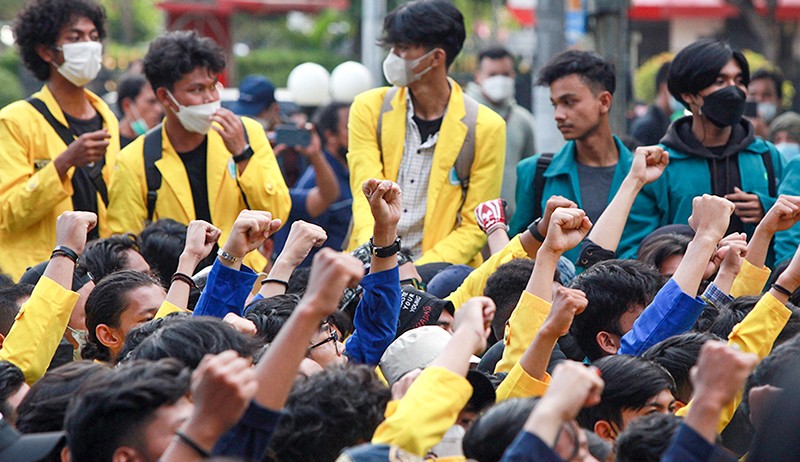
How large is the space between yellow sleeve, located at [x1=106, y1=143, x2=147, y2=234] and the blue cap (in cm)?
355

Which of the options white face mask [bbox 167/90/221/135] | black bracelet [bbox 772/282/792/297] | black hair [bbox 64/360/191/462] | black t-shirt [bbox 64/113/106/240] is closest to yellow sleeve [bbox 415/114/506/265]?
white face mask [bbox 167/90/221/135]

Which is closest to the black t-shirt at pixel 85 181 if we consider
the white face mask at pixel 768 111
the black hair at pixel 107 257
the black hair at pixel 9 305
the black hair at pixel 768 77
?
the black hair at pixel 107 257

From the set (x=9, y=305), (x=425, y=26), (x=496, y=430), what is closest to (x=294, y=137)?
(x=425, y=26)

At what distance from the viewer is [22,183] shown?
6.71 m

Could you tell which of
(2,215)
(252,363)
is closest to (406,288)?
(252,363)

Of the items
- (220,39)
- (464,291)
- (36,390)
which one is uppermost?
(36,390)

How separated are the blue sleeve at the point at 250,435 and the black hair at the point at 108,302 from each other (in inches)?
83.0

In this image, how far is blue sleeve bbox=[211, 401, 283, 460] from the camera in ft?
10.5

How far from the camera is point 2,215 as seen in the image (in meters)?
6.69

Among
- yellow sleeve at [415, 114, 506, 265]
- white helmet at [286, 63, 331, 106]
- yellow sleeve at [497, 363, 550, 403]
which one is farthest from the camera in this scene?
white helmet at [286, 63, 331, 106]

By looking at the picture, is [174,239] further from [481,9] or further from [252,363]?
[481,9]

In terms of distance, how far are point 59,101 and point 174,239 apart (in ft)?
4.23

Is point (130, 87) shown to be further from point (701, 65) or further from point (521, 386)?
point (521, 386)

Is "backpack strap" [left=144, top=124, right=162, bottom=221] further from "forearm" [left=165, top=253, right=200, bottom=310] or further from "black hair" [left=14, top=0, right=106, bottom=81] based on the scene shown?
"forearm" [left=165, top=253, right=200, bottom=310]
